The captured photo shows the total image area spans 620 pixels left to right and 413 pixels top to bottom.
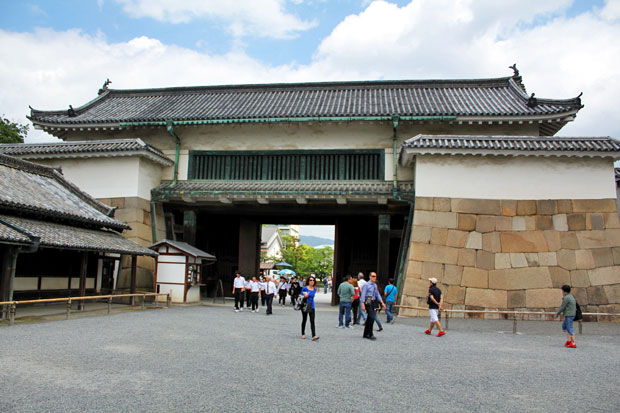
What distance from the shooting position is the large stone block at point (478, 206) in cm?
1552

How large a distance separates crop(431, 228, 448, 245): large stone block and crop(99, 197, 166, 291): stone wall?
36.1 ft

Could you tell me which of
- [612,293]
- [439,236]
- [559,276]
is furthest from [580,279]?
[439,236]

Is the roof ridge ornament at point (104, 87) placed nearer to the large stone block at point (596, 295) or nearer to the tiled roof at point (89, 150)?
the tiled roof at point (89, 150)

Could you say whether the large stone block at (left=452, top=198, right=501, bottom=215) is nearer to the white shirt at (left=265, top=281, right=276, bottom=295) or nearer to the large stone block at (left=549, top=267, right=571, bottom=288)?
the large stone block at (left=549, top=267, right=571, bottom=288)

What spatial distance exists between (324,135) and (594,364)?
13109 mm

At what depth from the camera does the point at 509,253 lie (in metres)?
15.0

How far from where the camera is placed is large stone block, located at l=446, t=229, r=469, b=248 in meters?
15.3

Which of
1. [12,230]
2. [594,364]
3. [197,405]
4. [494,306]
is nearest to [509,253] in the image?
[494,306]

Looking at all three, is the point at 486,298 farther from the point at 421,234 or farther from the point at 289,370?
the point at 289,370

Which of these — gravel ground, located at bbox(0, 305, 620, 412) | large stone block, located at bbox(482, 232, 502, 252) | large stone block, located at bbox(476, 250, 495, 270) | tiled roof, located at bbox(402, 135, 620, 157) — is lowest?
gravel ground, located at bbox(0, 305, 620, 412)

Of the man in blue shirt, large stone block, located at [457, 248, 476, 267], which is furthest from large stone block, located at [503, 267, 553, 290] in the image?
the man in blue shirt

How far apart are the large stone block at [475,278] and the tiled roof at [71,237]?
10.6 m

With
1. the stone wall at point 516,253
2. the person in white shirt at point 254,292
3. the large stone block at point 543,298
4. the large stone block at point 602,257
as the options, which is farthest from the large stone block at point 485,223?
the person in white shirt at point 254,292

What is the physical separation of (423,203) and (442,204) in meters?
0.63
